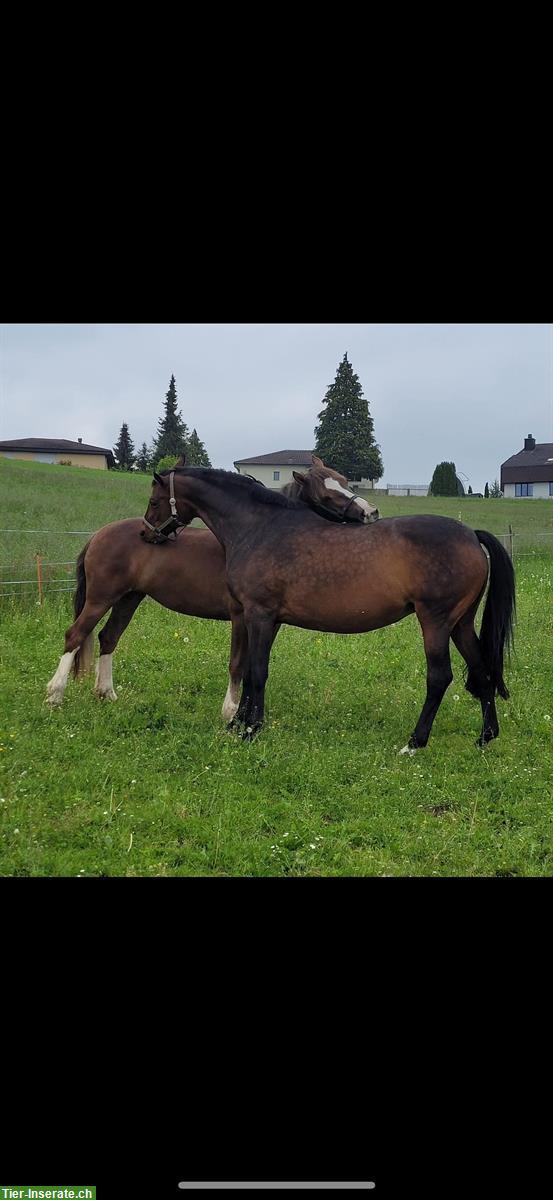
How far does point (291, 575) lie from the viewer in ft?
22.5

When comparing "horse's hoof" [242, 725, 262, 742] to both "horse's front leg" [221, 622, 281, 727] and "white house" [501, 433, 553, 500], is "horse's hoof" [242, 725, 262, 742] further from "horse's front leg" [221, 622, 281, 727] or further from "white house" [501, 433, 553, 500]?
"white house" [501, 433, 553, 500]

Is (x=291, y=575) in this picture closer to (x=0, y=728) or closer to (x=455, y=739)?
(x=455, y=739)

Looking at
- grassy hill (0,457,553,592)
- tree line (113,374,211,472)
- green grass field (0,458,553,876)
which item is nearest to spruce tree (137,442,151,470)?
tree line (113,374,211,472)

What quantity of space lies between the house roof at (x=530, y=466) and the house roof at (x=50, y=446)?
83.9 ft

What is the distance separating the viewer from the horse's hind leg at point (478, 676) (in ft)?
22.1

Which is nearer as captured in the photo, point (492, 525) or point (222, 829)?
point (222, 829)

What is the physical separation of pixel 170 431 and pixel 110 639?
203 feet

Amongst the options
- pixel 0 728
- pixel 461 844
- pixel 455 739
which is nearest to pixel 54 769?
→ pixel 0 728

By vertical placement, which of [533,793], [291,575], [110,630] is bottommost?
[533,793]

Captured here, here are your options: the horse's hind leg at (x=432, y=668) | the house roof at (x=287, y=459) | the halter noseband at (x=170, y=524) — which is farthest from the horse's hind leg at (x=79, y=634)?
the house roof at (x=287, y=459)

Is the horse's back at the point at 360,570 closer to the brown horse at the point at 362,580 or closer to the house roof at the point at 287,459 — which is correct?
the brown horse at the point at 362,580

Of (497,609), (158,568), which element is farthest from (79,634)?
(497,609)

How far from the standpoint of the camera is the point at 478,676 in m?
6.82

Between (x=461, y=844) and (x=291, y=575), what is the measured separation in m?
2.96
